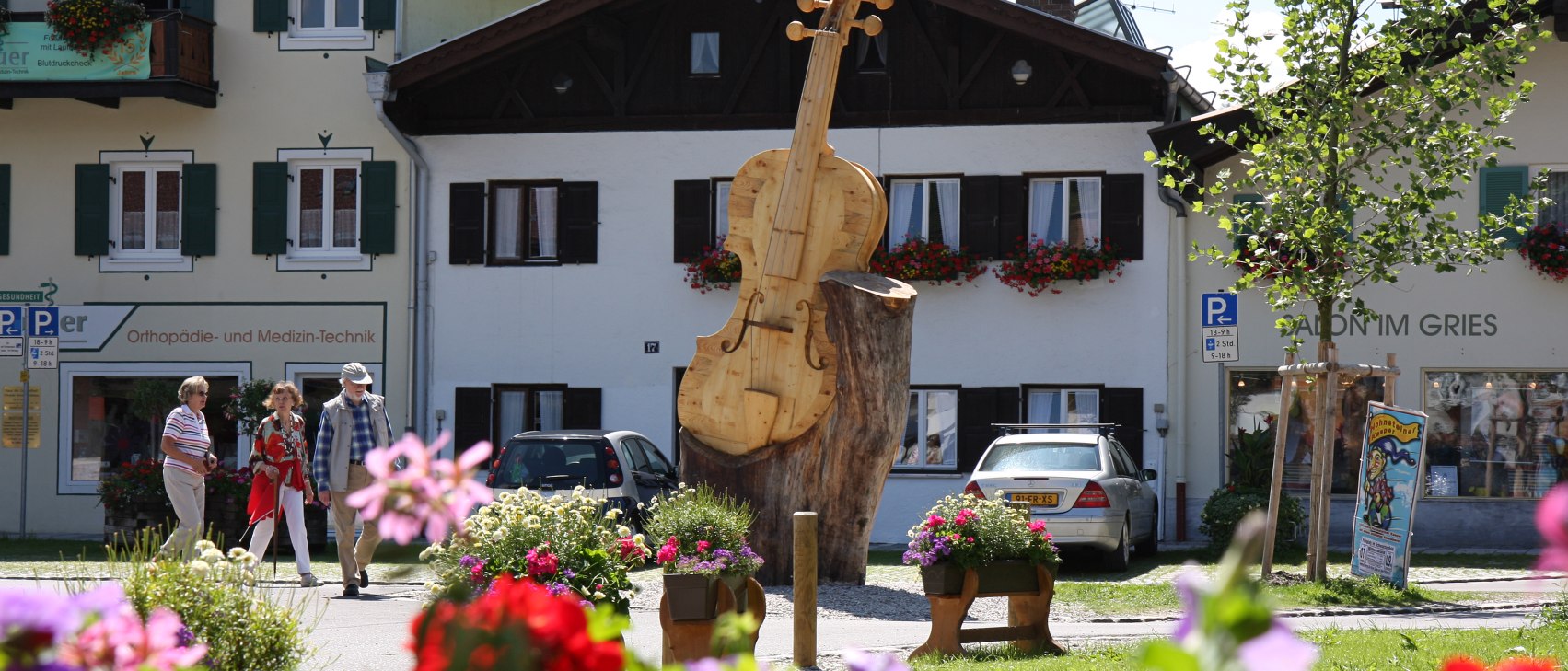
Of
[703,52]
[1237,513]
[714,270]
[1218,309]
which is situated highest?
[703,52]

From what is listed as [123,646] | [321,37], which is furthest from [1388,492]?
[321,37]

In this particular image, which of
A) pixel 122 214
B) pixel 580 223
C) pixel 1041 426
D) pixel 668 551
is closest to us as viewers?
pixel 668 551

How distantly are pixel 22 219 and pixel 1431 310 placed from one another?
57.8 ft

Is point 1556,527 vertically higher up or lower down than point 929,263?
lower down

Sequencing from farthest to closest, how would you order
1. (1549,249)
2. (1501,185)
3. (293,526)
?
(1501,185), (1549,249), (293,526)

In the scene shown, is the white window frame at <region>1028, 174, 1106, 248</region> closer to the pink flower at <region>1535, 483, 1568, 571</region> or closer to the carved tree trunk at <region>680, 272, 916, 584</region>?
the carved tree trunk at <region>680, 272, 916, 584</region>

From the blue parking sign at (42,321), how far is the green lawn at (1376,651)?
48.6 ft

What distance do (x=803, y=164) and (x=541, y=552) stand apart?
6444 millimetres

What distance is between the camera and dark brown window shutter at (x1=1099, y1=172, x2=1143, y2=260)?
69.8 ft

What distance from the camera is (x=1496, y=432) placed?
67.9ft

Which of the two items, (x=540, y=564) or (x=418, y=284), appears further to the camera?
(x=418, y=284)

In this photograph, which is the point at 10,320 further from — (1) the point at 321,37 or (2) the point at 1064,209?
(2) the point at 1064,209

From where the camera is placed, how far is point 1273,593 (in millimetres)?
12578

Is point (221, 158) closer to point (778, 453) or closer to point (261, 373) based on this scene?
point (261, 373)
